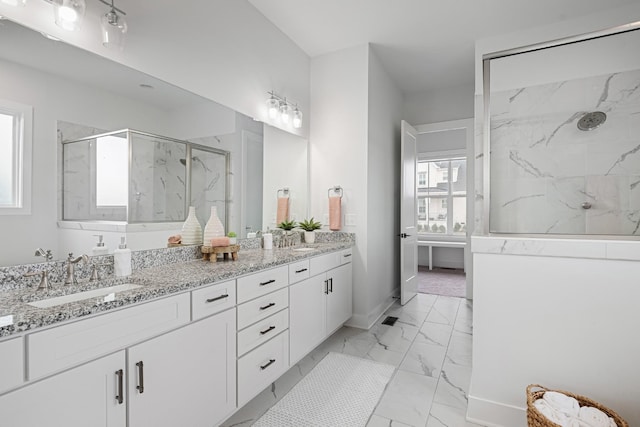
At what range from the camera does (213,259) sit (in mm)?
2070

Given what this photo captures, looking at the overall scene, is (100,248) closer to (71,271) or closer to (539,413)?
(71,271)

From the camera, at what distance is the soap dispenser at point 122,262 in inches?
63.7

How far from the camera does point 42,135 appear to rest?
142 cm

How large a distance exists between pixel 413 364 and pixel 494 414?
77 cm

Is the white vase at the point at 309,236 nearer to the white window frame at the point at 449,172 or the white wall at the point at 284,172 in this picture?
the white wall at the point at 284,172

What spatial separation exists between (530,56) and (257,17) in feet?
8.38

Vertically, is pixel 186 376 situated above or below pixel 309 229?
below

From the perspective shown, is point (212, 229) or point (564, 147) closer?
point (212, 229)

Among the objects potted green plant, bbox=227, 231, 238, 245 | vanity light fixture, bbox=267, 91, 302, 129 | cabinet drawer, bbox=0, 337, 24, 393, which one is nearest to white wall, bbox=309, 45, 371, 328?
vanity light fixture, bbox=267, 91, 302, 129

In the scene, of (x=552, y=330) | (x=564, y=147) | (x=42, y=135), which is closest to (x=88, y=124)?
(x=42, y=135)

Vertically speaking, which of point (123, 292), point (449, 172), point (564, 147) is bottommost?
point (123, 292)

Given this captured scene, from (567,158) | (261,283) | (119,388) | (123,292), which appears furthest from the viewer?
(567,158)

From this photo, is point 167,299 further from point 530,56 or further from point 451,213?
point 451,213

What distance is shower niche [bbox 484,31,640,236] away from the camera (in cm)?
279
